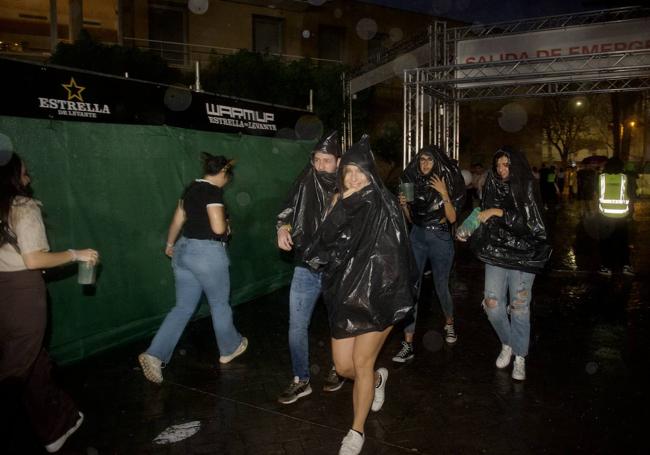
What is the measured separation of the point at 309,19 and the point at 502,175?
58.6ft

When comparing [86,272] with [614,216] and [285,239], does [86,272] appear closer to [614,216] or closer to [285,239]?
[285,239]

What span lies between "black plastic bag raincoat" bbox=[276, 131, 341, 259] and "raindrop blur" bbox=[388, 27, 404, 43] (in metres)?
20.3

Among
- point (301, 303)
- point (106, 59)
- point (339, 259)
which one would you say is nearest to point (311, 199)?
point (301, 303)

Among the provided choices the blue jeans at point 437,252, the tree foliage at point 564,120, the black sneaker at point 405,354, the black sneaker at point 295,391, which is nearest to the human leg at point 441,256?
the blue jeans at point 437,252

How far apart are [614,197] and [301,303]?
6.60m

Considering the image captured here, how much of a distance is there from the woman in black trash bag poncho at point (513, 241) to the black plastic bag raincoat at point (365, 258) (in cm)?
140

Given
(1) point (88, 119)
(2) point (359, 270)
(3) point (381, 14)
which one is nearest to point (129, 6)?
(3) point (381, 14)

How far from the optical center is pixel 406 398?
4.31 meters

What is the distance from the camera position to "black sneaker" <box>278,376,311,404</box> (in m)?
4.19

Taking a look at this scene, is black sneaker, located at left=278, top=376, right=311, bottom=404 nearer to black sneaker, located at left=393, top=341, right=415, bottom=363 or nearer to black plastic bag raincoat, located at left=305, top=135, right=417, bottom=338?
black sneaker, located at left=393, top=341, right=415, bottom=363

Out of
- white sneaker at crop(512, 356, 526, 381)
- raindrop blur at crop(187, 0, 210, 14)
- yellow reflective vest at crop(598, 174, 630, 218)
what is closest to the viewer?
white sneaker at crop(512, 356, 526, 381)

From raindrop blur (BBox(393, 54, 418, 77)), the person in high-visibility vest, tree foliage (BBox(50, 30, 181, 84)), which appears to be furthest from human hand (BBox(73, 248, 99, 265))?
raindrop blur (BBox(393, 54, 418, 77))

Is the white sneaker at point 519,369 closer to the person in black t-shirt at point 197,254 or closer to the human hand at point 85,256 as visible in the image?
the person in black t-shirt at point 197,254

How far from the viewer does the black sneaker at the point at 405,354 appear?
16.4ft
